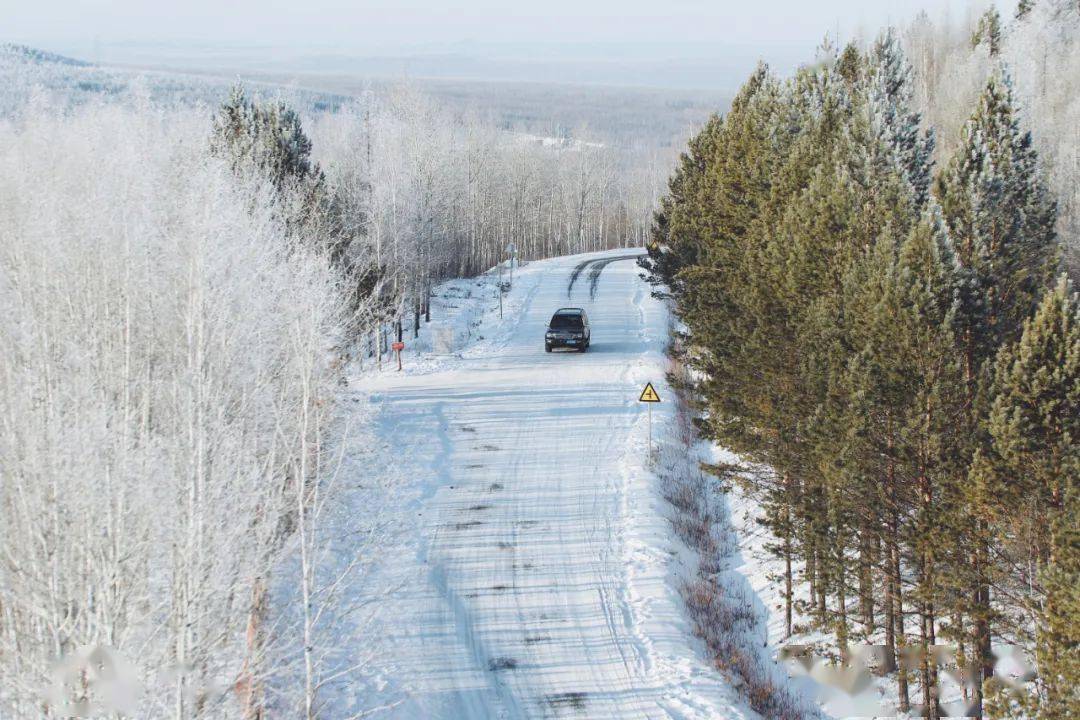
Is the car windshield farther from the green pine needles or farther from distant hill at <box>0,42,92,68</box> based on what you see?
distant hill at <box>0,42,92,68</box>

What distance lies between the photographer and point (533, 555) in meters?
19.4

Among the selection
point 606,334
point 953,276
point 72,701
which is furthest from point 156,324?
point 606,334

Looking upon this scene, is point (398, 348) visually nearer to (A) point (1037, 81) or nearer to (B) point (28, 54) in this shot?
(A) point (1037, 81)

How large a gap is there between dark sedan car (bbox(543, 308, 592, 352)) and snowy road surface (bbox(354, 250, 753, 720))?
5.23ft

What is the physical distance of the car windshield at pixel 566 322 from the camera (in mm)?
36625

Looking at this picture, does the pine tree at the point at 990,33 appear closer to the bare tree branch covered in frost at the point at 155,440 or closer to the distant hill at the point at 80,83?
the bare tree branch covered in frost at the point at 155,440

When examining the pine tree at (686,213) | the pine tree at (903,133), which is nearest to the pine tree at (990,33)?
the pine tree at (686,213)

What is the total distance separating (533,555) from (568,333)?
17.7m

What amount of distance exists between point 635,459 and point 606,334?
54.8 feet

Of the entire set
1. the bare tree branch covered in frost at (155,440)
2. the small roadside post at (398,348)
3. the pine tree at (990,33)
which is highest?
the pine tree at (990,33)

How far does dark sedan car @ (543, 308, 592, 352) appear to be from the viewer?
119 feet

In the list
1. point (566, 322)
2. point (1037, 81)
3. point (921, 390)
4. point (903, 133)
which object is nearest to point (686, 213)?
point (566, 322)

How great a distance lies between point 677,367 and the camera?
3397 centimetres

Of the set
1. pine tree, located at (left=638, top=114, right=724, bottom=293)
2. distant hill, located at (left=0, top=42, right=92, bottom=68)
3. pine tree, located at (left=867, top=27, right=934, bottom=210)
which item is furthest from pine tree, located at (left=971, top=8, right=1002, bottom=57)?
distant hill, located at (left=0, top=42, right=92, bottom=68)
